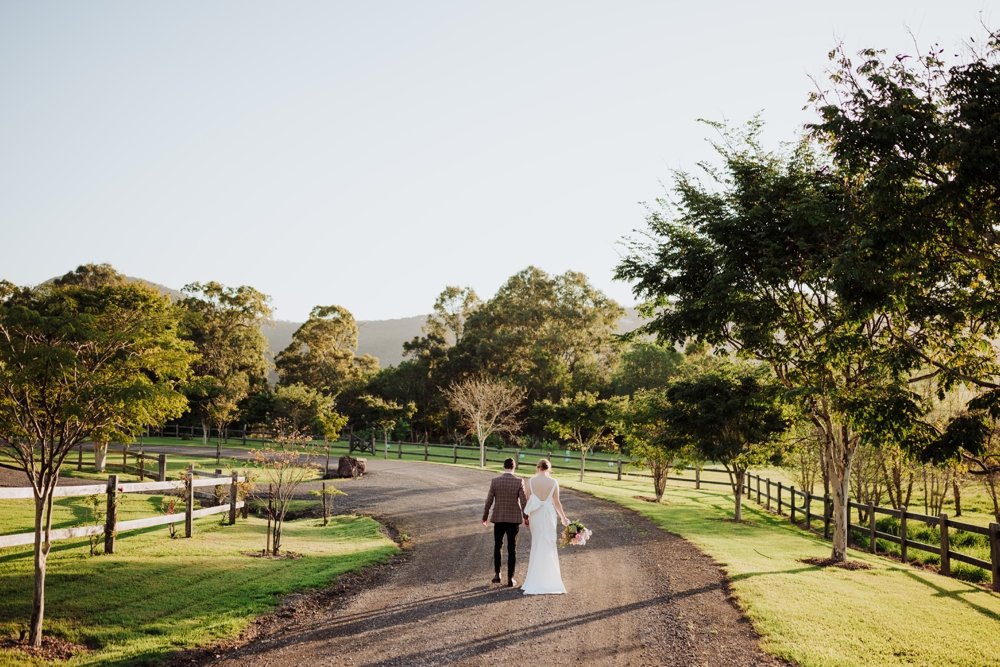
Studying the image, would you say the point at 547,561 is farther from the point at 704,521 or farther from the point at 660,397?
the point at 660,397

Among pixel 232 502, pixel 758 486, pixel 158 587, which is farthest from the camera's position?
pixel 758 486

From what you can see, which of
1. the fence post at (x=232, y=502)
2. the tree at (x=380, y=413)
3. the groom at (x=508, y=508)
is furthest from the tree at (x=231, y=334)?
the groom at (x=508, y=508)

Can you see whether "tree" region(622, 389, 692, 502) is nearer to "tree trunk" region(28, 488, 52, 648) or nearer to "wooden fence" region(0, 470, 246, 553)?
"wooden fence" region(0, 470, 246, 553)

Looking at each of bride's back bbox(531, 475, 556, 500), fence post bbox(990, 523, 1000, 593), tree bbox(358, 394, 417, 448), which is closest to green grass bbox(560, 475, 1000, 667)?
fence post bbox(990, 523, 1000, 593)

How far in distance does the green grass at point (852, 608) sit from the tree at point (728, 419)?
4215mm

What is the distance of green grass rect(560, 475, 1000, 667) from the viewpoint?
8.02 m

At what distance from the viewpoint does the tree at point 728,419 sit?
20438 millimetres

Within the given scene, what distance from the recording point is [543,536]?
10445 mm

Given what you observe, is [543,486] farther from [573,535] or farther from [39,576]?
[39,576]

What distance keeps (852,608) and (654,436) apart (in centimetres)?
1592

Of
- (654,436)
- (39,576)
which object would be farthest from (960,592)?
(39,576)

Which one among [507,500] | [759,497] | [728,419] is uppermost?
[728,419]

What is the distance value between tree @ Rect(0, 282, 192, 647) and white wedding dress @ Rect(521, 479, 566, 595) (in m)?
5.60

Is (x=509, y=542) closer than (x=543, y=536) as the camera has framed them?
No
